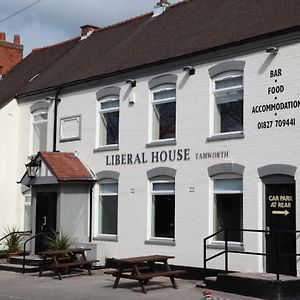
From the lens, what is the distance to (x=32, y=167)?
66.3 feet

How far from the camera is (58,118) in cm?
2128

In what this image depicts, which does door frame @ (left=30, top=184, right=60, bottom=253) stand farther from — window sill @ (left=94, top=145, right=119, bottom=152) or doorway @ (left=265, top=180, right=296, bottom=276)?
doorway @ (left=265, top=180, right=296, bottom=276)

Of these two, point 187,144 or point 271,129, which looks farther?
point 187,144

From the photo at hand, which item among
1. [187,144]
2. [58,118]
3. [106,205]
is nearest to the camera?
[187,144]

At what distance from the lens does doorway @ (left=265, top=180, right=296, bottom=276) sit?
14.0 m

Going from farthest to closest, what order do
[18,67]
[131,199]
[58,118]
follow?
[18,67] → [58,118] → [131,199]

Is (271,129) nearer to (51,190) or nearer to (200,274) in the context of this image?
(200,274)

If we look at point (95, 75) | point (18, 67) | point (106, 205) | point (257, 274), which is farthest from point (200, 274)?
point (18, 67)

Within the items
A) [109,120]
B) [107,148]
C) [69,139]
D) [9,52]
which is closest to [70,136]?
[69,139]

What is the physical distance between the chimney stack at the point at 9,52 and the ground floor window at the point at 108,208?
14424mm

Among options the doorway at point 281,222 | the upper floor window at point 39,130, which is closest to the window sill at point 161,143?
the doorway at point 281,222

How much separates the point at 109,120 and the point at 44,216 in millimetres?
4018

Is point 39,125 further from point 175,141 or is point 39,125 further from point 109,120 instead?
point 175,141

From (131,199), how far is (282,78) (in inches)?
242
